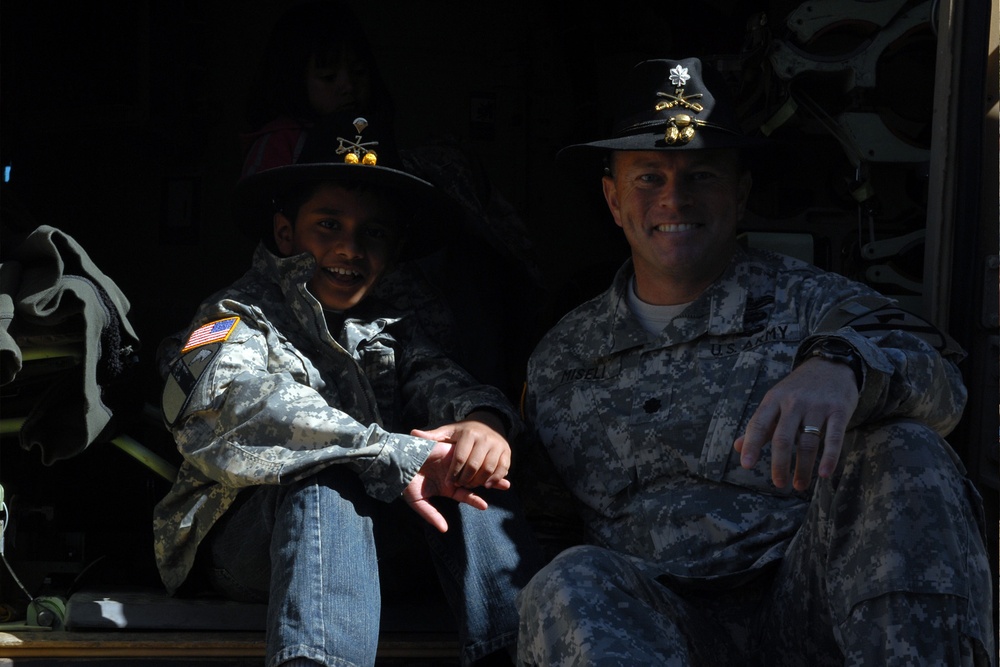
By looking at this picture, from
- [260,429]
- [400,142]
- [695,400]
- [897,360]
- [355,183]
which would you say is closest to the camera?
[897,360]

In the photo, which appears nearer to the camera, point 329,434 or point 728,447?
point 329,434

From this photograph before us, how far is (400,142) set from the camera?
14.4 feet

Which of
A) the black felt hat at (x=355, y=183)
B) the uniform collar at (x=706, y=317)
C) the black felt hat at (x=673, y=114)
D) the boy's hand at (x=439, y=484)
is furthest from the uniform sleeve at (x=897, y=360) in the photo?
the black felt hat at (x=355, y=183)

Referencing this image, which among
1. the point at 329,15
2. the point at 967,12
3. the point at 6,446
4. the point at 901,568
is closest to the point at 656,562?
the point at 901,568

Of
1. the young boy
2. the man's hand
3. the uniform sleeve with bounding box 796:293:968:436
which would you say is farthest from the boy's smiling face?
the man's hand

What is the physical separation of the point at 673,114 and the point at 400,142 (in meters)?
1.82

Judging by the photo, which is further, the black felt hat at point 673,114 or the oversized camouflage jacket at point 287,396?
the black felt hat at point 673,114

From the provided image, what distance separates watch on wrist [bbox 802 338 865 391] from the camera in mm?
2014

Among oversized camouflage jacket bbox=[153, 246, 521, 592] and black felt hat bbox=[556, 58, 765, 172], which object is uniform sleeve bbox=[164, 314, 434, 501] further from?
black felt hat bbox=[556, 58, 765, 172]

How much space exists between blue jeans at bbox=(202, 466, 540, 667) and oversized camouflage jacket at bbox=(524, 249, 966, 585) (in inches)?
8.5

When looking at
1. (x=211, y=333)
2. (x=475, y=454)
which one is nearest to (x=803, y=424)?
(x=475, y=454)

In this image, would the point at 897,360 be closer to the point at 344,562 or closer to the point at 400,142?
the point at 344,562

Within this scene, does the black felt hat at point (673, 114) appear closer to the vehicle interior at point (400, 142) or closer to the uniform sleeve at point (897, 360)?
the vehicle interior at point (400, 142)

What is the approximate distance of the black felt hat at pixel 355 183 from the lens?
2.79 metres
